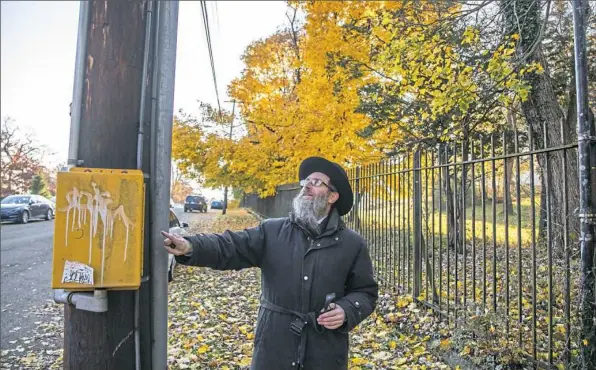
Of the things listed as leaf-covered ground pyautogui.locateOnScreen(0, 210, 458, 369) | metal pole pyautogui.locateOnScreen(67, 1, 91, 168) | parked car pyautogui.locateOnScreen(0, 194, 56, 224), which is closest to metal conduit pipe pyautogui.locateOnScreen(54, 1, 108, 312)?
metal pole pyautogui.locateOnScreen(67, 1, 91, 168)

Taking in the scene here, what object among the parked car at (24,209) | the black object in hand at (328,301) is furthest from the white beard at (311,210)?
the parked car at (24,209)

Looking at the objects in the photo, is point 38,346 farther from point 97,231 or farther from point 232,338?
point 97,231

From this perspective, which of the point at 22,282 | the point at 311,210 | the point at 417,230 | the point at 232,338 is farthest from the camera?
the point at 22,282

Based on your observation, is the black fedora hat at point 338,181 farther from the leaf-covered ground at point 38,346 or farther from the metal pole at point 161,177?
the leaf-covered ground at point 38,346

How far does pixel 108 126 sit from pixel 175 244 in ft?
1.90

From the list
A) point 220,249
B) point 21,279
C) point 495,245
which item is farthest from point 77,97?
point 21,279

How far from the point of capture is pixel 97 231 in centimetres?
149

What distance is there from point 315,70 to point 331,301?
670cm

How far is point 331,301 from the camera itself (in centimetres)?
213

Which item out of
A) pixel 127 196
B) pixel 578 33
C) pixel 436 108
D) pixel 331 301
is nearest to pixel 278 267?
pixel 331 301

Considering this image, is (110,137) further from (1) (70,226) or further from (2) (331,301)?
(2) (331,301)

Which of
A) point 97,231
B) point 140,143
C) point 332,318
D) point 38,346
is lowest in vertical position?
point 38,346

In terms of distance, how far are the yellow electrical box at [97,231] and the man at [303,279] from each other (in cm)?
47

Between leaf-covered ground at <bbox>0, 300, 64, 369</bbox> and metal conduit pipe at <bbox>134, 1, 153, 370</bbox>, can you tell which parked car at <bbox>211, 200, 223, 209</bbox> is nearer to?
leaf-covered ground at <bbox>0, 300, 64, 369</bbox>
